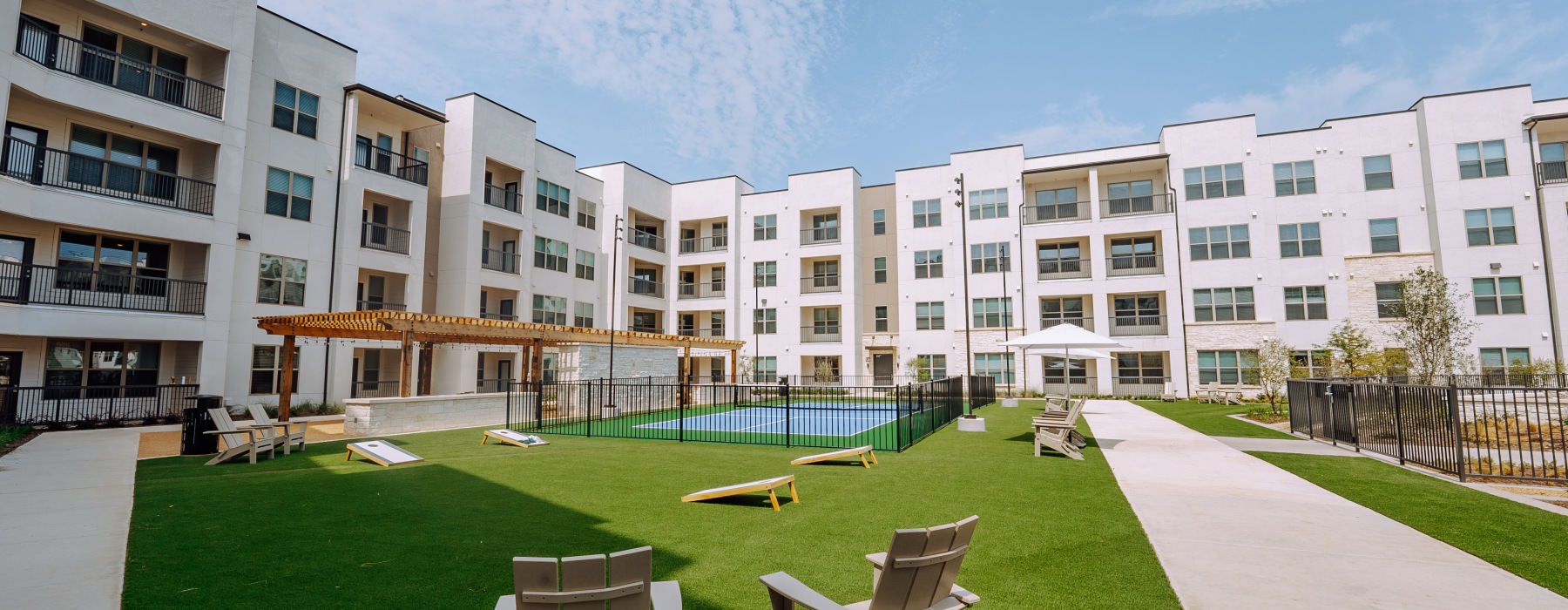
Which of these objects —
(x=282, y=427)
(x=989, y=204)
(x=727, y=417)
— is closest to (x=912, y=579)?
(x=282, y=427)

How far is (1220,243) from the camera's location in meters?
34.7

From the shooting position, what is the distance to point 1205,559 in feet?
19.3

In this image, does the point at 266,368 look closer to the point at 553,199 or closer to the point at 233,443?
the point at 233,443

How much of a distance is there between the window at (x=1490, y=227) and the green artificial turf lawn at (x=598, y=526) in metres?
32.7

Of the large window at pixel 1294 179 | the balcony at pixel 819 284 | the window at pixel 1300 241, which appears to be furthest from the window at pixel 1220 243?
the balcony at pixel 819 284

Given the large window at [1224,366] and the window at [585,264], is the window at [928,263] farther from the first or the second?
the window at [585,264]

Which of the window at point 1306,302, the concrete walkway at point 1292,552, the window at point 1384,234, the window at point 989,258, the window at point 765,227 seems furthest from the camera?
the window at point 765,227

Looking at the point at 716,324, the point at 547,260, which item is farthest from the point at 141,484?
the point at 716,324

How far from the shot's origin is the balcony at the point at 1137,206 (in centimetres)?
3603

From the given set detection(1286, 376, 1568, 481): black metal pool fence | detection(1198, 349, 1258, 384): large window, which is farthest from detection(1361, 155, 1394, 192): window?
detection(1286, 376, 1568, 481): black metal pool fence

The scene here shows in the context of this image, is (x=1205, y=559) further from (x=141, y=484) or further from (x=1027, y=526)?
(x=141, y=484)

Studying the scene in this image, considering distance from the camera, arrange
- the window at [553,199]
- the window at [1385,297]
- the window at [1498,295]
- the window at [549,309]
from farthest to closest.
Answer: the window at [553,199] < the window at [549,309] < the window at [1385,297] < the window at [1498,295]

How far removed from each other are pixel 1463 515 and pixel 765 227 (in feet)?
128

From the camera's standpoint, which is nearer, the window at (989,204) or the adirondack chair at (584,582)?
the adirondack chair at (584,582)
